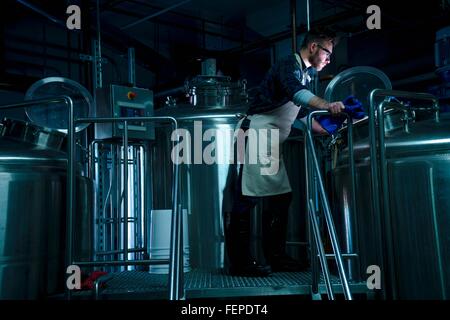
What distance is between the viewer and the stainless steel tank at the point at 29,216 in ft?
10.4

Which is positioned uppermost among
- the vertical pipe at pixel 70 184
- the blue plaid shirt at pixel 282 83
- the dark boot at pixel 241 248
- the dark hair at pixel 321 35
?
the dark hair at pixel 321 35

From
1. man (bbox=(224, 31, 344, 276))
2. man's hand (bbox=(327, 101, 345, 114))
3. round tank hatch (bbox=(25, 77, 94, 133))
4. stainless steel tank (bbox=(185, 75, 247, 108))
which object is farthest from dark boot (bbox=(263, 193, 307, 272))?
round tank hatch (bbox=(25, 77, 94, 133))

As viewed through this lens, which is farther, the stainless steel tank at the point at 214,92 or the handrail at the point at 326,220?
the stainless steel tank at the point at 214,92

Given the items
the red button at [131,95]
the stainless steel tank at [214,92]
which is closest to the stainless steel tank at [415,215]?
the stainless steel tank at [214,92]

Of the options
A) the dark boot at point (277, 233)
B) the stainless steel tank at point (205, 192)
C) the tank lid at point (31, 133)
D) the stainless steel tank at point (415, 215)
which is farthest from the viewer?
the stainless steel tank at point (205, 192)

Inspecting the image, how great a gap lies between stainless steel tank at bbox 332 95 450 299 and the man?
69 centimetres

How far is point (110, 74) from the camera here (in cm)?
1090

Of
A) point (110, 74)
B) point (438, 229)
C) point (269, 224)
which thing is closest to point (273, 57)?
point (110, 74)

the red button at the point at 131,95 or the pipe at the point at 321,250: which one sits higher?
the red button at the point at 131,95

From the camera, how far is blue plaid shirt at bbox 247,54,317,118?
3.19 metres

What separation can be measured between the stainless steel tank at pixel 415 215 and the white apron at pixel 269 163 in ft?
2.36

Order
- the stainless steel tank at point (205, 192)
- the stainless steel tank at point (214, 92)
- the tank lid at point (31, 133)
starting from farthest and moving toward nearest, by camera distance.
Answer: the stainless steel tank at point (214, 92), the stainless steel tank at point (205, 192), the tank lid at point (31, 133)

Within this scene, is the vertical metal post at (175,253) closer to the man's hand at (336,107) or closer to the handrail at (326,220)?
the handrail at (326,220)

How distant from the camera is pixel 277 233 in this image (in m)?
3.71
